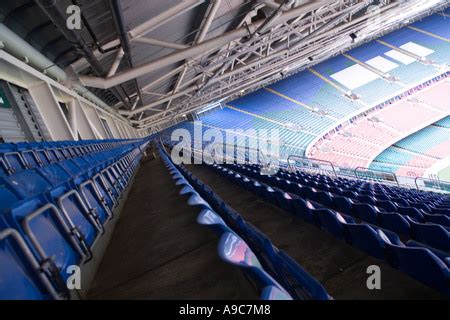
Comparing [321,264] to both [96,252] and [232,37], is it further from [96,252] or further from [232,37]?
[232,37]

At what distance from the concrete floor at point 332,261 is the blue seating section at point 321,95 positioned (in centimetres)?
1798

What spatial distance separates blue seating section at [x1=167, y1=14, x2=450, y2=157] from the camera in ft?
80.4

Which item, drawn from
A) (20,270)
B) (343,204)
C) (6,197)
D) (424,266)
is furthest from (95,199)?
(343,204)

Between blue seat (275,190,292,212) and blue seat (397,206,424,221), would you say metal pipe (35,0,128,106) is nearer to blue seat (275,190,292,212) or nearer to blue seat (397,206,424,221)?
blue seat (275,190,292,212)

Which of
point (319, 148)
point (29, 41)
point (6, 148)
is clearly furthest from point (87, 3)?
point (319, 148)

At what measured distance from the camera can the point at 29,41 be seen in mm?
6555

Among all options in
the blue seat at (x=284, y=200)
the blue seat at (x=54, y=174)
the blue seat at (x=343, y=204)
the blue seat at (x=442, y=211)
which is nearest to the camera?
the blue seat at (x=54, y=174)

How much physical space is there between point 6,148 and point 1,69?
3115mm

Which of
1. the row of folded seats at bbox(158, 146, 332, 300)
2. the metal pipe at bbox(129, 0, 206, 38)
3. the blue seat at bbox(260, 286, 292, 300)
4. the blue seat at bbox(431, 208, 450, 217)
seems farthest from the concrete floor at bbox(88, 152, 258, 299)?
the metal pipe at bbox(129, 0, 206, 38)

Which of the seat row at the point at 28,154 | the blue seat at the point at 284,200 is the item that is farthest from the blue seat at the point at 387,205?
the seat row at the point at 28,154

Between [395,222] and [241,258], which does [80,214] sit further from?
[395,222]

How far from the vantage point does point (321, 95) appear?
26.9 meters

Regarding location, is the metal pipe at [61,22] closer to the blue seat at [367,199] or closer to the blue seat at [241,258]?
the blue seat at [241,258]

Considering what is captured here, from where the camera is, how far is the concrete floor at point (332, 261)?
217cm
